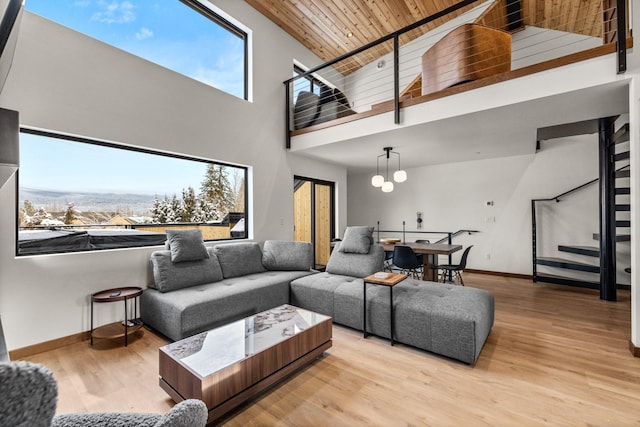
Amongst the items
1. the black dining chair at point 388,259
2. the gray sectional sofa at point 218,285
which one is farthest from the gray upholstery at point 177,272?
the black dining chair at point 388,259

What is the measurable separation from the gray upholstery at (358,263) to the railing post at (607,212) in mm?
3092

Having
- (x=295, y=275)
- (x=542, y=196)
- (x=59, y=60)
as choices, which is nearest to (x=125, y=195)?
(x=59, y=60)

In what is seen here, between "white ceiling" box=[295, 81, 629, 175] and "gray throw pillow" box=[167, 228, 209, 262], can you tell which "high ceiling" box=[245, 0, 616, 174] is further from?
"gray throw pillow" box=[167, 228, 209, 262]

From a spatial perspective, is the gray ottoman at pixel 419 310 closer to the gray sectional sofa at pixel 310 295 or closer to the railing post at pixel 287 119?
the gray sectional sofa at pixel 310 295

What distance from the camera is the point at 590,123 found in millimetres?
3979

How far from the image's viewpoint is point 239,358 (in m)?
A: 1.97

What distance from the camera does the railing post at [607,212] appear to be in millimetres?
3889

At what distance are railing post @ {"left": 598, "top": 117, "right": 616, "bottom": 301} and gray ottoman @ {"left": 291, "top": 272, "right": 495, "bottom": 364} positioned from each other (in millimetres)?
2428

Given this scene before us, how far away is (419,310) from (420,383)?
0.63m

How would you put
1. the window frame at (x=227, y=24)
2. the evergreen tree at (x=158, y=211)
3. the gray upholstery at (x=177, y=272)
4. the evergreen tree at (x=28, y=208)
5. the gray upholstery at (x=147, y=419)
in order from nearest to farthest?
the gray upholstery at (x=147, y=419)
the evergreen tree at (x=28, y=208)
the gray upholstery at (x=177, y=272)
the evergreen tree at (x=158, y=211)
the window frame at (x=227, y=24)

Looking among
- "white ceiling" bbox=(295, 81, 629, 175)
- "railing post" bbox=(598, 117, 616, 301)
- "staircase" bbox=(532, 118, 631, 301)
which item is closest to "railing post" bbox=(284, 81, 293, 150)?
"white ceiling" bbox=(295, 81, 629, 175)

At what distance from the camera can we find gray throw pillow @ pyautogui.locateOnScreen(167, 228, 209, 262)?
3312 millimetres

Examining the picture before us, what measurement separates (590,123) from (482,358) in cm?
368

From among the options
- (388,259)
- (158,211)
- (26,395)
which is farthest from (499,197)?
(26,395)
